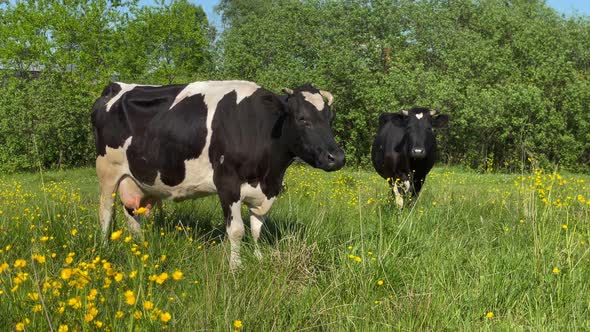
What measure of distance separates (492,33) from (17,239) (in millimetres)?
25201

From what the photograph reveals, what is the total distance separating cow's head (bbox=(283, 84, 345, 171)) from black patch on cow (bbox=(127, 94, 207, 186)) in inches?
31.9

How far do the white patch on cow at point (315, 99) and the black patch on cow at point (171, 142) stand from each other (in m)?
0.96

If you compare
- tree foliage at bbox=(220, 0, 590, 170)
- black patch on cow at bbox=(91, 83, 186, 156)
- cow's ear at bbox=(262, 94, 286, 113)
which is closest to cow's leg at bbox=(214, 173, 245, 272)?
cow's ear at bbox=(262, 94, 286, 113)

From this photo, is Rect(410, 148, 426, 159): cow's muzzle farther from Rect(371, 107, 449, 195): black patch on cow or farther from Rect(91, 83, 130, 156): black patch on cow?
Rect(91, 83, 130, 156): black patch on cow

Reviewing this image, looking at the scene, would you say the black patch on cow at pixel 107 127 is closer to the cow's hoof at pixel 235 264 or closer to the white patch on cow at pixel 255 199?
the white patch on cow at pixel 255 199

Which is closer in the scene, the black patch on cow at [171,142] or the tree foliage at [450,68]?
the black patch on cow at [171,142]

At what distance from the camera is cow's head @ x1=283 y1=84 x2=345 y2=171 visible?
4.74 m

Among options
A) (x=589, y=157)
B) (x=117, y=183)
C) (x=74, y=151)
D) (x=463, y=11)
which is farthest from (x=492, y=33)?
(x=117, y=183)

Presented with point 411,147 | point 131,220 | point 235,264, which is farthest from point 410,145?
point 235,264

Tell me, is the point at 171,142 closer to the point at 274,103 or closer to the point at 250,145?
the point at 250,145

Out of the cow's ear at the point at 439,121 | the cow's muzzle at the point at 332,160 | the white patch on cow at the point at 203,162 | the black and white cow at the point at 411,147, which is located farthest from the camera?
the cow's ear at the point at 439,121

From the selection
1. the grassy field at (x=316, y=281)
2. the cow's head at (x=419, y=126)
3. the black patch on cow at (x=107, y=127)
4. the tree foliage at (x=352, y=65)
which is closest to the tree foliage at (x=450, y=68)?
the tree foliage at (x=352, y=65)

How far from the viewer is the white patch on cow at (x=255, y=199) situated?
16.3 ft

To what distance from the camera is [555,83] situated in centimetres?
2275
